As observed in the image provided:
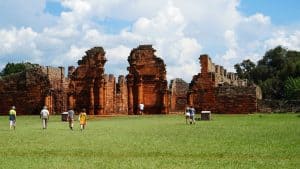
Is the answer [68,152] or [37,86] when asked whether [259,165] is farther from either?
[37,86]

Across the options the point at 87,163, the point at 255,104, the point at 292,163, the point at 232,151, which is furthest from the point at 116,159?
the point at 255,104


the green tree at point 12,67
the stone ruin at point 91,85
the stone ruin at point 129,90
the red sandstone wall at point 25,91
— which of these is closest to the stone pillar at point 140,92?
the stone ruin at point 129,90

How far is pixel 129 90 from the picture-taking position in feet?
156

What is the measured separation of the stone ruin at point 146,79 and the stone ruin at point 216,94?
2874 millimetres

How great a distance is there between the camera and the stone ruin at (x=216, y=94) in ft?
148

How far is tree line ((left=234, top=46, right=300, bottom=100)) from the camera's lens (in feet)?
272

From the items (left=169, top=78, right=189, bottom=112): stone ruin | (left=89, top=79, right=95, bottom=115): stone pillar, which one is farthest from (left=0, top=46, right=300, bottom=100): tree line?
(left=89, top=79, right=95, bottom=115): stone pillar

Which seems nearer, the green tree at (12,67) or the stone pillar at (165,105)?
the stone pillar at (165,105)

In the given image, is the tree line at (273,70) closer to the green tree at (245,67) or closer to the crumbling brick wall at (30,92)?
the green tree at (245,67)

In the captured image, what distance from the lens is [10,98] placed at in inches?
1944

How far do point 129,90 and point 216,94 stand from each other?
25.6 ft

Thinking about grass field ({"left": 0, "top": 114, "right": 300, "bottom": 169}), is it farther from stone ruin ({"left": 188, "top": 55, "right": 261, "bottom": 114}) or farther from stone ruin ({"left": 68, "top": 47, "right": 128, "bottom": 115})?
stone ruin ({"left": 68, "top": 47, "right": 128, "bottom": 115})

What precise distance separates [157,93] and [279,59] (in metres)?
52.6

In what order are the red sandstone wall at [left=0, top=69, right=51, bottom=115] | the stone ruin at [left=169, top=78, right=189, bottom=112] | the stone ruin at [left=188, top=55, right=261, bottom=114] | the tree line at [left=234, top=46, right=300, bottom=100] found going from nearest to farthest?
1. the stone ruin at [left=188, top=55, right=261, bottom=114]
2. the red sandstone wall at [left=0, top=69, right=51, bottom=115]
3. the stone ruin at [left=169, top=78, right=189, bottom=112]
4. the tree line at [left=234, top=46, right=300, bottom=100]
